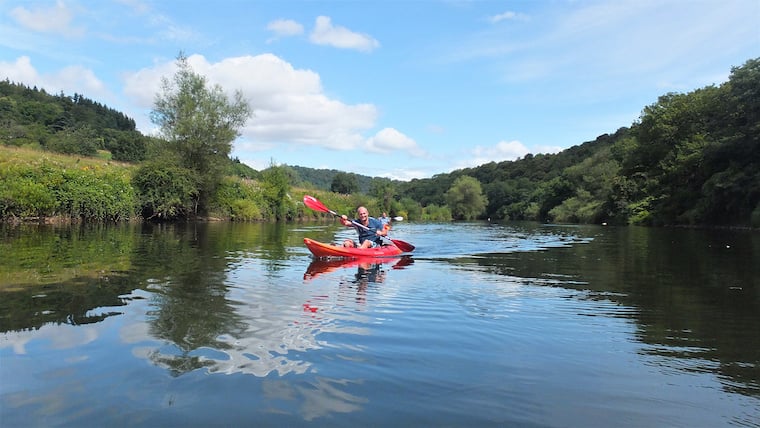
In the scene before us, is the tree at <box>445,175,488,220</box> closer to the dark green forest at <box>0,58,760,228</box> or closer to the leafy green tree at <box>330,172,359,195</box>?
the dark green forest at <box>0,58,760,228</box>

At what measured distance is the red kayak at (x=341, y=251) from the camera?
12.2 m

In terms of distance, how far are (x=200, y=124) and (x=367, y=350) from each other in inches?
1298

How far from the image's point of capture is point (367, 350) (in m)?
4.54

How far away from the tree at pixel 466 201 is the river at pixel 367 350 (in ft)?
302

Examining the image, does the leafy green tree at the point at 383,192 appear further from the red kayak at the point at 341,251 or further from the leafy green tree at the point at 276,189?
the red kayak at the point at 341,251

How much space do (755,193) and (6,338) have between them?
4332cm

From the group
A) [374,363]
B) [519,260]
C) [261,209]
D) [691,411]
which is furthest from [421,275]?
[261,209]

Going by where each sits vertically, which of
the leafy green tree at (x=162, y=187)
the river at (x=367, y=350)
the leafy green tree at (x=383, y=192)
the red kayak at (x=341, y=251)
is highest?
the leafy green tree at (x=383, y=192)

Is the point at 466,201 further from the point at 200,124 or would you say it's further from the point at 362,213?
the point at 362,213

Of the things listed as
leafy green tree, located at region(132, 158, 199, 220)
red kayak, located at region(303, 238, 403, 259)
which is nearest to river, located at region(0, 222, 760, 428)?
red kayak, located at region(303, 238, 403, 259)

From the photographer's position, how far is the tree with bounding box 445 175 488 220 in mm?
100438

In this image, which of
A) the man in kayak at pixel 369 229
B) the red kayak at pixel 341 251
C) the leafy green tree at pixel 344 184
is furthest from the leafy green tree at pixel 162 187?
the leafy green tree at pixel 344 184

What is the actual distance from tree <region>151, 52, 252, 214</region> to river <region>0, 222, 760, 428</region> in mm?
26360

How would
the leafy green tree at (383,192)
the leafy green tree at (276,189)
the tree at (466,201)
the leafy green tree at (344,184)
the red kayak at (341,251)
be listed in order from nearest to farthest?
the red kayak at (341,251) < the leafy green tree at (276,189) < the leafy green tree at (383,192) < the leafy green tree at (344,184) < the tree at (466,201)
